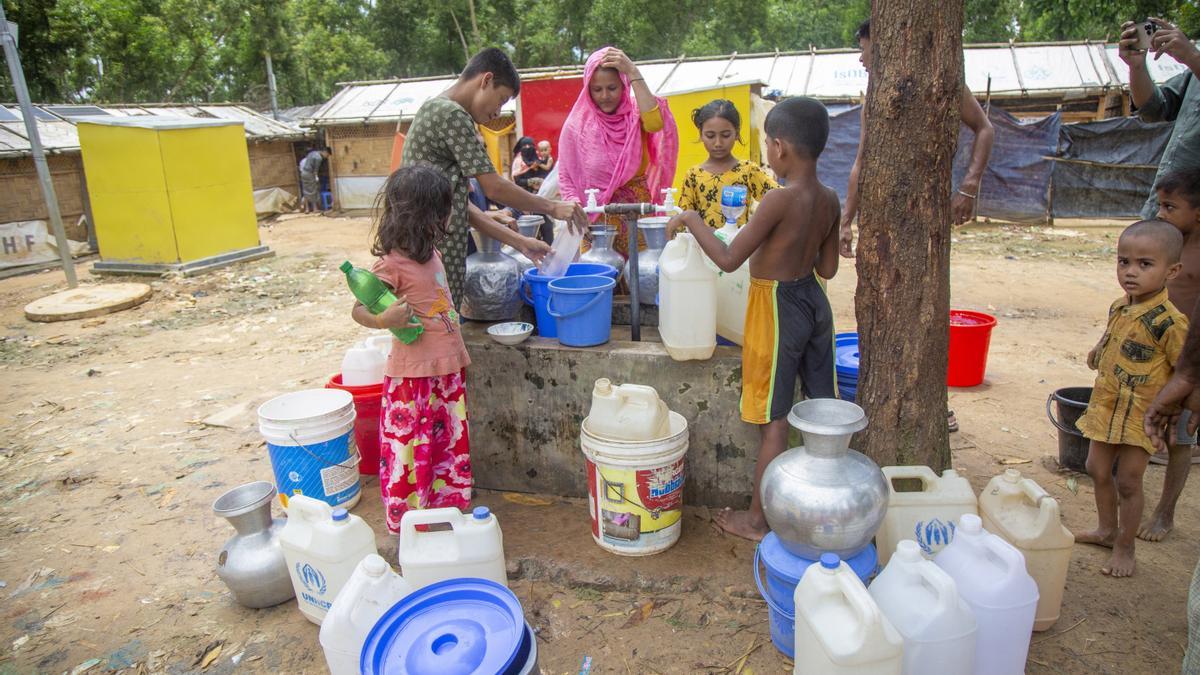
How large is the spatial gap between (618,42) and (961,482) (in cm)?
2716

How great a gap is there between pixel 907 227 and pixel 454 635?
208 cm

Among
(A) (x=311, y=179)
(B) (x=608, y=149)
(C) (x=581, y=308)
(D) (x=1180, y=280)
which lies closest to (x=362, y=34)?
(A) (x=311, y=179)

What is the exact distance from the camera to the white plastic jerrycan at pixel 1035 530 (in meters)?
2.33

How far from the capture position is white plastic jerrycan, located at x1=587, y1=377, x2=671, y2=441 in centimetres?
280

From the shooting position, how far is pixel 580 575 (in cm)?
288

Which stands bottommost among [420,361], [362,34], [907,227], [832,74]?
[420,361]

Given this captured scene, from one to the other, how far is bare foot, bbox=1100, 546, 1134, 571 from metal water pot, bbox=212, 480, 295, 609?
10.8 feet

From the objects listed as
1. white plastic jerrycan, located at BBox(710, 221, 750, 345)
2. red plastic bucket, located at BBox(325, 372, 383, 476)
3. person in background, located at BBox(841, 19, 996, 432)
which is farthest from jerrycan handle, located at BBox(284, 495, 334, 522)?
person in background, located at BBox(841, 19, 996, 432)

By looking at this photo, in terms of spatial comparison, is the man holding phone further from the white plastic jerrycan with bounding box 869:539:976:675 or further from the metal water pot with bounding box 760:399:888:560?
the white plastic jerrycan with bounding box 869:539:976:675

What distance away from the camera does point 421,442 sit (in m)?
3.04

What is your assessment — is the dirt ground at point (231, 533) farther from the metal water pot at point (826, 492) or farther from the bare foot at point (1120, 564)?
the metal water pot at point (826, 492)

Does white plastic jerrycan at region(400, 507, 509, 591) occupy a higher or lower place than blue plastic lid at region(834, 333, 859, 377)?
lower

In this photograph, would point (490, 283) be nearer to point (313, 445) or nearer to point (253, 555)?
point (313, 445)

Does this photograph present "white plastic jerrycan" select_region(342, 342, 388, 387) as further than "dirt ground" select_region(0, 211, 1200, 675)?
Yes
